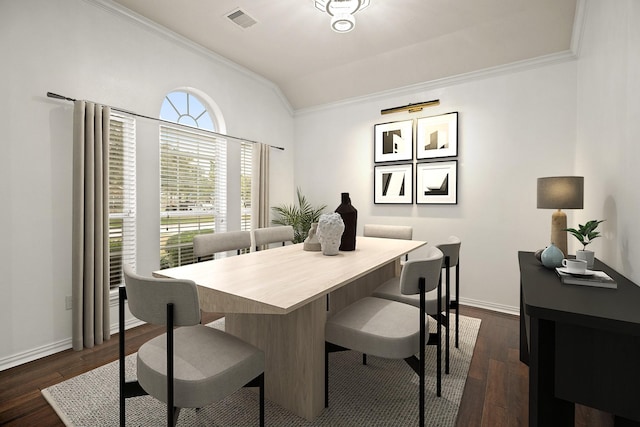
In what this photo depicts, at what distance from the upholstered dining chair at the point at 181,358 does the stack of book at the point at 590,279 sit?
1.47m

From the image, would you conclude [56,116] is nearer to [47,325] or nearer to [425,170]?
[47,325]

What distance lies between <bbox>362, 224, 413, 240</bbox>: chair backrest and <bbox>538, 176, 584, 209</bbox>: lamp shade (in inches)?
48.7

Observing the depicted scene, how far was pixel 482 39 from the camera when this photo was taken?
3.07 metres

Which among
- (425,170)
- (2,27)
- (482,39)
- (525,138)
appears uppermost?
(482,39)

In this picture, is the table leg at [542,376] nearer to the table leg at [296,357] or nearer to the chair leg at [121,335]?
the table leg at [296,357]

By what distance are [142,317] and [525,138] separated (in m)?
3.66

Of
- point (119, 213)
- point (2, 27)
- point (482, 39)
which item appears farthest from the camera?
point (482, 39)

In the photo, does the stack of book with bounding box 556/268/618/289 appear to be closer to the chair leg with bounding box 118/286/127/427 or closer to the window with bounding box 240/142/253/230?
the chair leg with bounding box 118/286/127/427

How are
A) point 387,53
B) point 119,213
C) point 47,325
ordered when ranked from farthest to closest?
point 387,53 → point 119,213 → point 47,325

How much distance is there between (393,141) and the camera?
3.94m

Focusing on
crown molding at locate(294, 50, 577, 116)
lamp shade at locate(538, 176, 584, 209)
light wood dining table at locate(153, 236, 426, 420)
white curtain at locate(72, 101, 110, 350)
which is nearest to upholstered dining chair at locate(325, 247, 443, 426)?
light wood dining table at locate(153, 236, 426, 420)

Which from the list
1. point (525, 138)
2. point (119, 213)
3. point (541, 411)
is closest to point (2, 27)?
point (119, 213)

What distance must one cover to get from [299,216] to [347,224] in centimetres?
225

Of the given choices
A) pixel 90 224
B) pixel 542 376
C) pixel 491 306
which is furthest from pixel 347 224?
pixel 491 306
